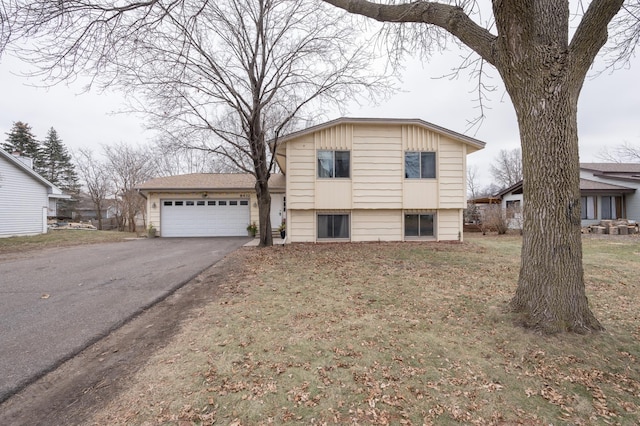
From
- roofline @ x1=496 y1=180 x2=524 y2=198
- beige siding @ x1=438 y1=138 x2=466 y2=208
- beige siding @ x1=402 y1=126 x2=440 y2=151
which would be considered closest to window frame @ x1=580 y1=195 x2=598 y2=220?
roofline @ x1=496 y1=180 x2=524 y2=198

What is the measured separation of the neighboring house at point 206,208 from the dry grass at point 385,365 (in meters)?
11.4

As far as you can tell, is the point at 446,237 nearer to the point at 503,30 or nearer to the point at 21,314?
the point at 503,30

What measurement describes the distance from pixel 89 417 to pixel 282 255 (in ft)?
22.2

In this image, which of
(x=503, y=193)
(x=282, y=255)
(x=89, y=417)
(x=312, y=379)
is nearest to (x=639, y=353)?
(x=312, y=379)

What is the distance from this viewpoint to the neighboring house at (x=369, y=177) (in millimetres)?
10859

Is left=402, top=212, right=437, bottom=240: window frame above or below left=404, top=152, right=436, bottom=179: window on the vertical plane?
below

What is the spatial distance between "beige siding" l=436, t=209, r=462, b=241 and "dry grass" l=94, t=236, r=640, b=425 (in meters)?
6.44

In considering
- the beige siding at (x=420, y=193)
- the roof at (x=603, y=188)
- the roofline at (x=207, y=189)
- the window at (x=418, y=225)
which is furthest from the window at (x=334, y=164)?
the roof at (x=603, y=188)

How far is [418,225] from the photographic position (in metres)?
11.6

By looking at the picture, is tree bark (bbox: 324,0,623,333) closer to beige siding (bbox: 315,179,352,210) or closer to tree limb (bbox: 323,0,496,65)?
tree limb (bbox: 323,0,496,65)

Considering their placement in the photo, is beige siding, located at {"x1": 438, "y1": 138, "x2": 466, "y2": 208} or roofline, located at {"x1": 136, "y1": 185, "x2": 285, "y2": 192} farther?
roofline, located at {"x1": 136, "y1": 185, "x2": 285, "y2": 192}

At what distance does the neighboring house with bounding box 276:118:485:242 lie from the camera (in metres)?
10.9

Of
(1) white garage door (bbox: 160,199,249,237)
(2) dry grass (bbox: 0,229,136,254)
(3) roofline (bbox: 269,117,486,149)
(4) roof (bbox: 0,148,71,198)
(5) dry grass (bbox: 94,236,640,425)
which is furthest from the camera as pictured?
(1) white garage door (bbox: 160,199,249,237)

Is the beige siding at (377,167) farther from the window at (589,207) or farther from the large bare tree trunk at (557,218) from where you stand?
the window at (589,207)
